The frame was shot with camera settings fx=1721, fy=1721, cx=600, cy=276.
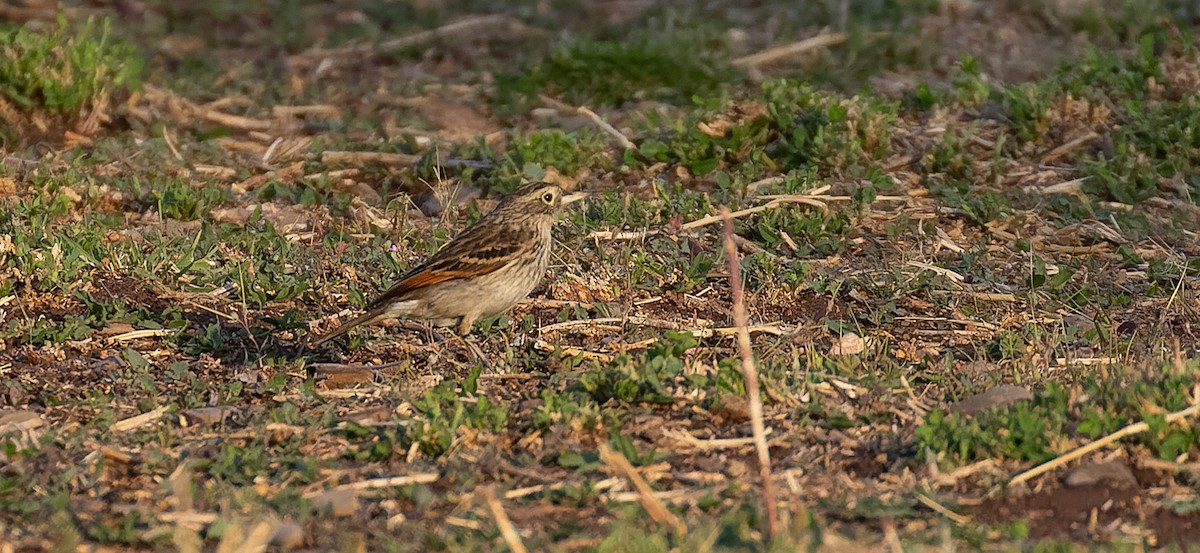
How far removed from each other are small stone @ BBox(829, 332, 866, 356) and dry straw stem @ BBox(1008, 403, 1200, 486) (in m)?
1.79

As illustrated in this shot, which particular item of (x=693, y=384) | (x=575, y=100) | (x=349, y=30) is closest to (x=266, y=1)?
(x=349, y=30)

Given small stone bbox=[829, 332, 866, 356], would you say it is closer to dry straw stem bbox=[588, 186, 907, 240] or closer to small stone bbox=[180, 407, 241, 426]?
dry straw stem bbox=[588, 186, 907, 240]

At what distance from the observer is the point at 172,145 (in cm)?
1142

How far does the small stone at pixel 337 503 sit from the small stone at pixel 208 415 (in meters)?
1.10

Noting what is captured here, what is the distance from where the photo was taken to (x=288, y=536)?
5.92m

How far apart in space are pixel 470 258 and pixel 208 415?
1.70m

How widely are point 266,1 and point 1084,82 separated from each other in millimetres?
8177

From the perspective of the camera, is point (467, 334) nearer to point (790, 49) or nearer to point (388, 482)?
point (388, 482)

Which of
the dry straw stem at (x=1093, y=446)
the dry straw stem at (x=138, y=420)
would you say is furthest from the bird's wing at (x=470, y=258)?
the dry straw stem at (x=1093, y=446)

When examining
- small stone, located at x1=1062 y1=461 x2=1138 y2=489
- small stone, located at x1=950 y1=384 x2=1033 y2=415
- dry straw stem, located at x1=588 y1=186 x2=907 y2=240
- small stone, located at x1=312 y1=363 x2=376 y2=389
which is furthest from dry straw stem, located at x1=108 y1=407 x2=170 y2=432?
small stone, located at x1=1062 y1=461 x2=1138 y2=489

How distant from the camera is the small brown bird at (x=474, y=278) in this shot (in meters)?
8.30

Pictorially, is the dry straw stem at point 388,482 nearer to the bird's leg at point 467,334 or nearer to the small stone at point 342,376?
the small stone at point 342,376

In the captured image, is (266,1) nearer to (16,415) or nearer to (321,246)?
(321,246)

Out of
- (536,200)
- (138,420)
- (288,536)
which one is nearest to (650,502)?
(288,536)
